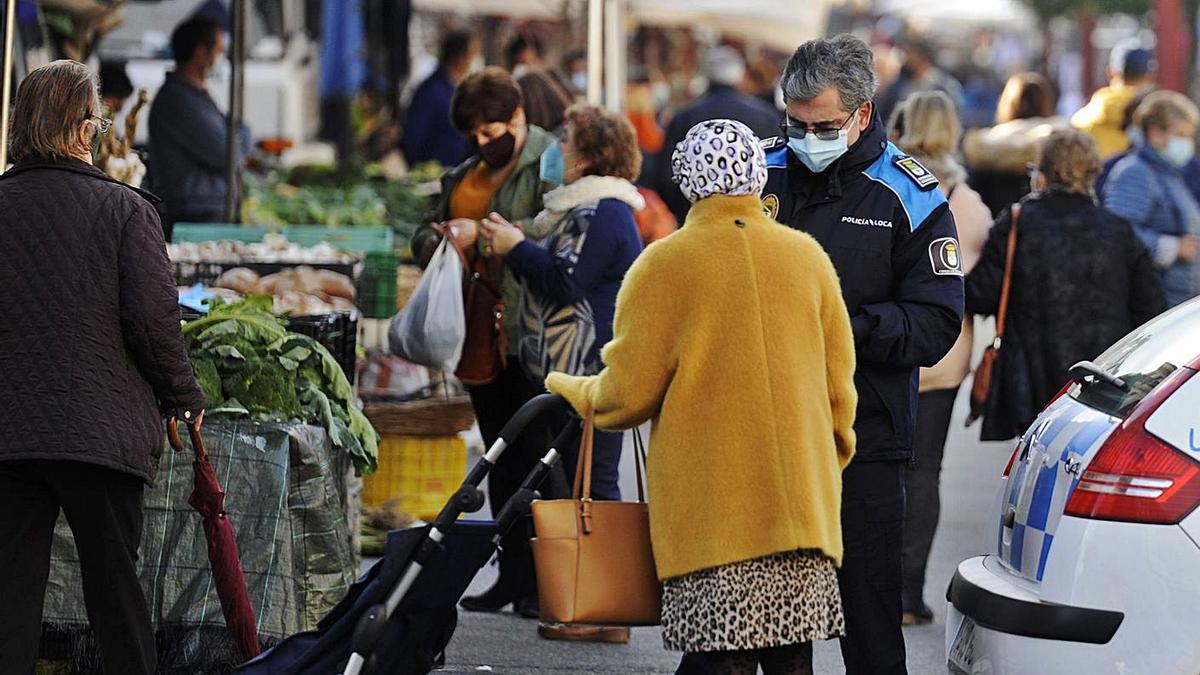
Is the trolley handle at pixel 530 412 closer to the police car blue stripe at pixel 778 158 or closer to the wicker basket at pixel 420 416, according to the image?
the police car blue stripe at pixel 778 158

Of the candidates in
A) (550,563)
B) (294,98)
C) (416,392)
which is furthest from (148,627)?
(294,98)

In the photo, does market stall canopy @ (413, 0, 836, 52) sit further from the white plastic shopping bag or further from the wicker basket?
the white plastic shopping bag

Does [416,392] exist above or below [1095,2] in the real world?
below

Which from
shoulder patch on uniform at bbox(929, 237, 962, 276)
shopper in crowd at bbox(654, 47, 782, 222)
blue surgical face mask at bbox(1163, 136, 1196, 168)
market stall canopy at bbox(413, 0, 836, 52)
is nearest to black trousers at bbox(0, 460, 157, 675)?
shoulder patch on uniform at bbox(929, 237, 962, 276)

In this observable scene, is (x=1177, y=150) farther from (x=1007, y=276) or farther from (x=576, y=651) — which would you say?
(x=576, y=651)

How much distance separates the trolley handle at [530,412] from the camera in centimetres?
461

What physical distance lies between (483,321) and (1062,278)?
7.26ft

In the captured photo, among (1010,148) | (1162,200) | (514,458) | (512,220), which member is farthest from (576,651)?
(1010,148)

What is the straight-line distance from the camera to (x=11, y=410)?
4930 mm

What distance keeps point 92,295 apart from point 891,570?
7.08 ft

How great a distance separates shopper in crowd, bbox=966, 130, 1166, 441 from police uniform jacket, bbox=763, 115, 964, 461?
2.41 m

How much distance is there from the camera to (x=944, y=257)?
16.7ft

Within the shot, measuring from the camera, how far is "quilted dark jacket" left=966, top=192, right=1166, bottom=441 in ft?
24.3

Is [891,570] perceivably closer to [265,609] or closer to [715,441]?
[715,441]
